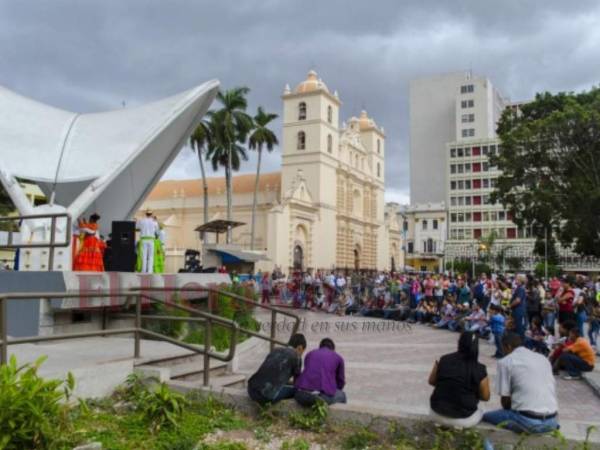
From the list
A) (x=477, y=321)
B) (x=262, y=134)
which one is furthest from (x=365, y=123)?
(x=477, y=321)

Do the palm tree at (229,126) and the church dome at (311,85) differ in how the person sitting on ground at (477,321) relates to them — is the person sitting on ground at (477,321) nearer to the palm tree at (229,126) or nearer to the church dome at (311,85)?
the palm tree at (229,126)

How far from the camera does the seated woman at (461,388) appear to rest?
4.40 metres

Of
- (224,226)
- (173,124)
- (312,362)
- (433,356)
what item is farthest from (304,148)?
(312,362)

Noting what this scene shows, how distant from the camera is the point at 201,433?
4.75 m

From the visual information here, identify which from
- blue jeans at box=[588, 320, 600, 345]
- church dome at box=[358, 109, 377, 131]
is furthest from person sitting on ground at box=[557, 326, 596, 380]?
church dome at box=[358, 109, 377, 131]

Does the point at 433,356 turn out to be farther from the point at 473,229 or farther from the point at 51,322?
the point at 473,229

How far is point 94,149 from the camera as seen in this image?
14.1 m

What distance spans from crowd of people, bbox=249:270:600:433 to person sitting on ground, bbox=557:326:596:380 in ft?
0.05

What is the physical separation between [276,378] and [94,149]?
10887 mm

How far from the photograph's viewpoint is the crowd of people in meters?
4.46

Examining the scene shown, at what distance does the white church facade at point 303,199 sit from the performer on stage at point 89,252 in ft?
A: 100

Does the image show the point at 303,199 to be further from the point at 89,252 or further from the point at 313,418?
the point at 313,418

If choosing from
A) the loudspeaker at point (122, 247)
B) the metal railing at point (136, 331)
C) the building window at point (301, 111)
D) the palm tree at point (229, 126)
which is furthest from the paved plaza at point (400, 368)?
the building window at point (301, 111)

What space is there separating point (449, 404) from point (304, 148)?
145 feet
